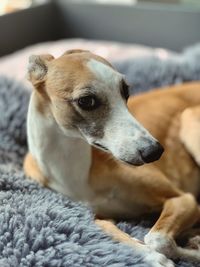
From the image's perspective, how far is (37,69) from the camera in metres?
1.27

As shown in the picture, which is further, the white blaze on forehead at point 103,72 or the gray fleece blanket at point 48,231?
the white blaze on forehead at point 103,72

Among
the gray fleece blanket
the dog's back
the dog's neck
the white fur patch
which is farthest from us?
the dog's back

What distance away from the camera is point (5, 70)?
216cm

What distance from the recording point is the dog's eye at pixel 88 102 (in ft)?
3.83

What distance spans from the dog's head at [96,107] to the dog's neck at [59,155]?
49mm

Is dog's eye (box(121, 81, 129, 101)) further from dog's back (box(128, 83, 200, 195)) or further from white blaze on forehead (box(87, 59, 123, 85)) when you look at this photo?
dog's back (box(128, 83, 200, 195))

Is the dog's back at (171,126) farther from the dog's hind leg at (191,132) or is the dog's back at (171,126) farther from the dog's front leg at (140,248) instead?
the dog's front leg at (140,248)

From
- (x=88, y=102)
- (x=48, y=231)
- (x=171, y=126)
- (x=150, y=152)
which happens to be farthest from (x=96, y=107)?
(x=171, y=126)

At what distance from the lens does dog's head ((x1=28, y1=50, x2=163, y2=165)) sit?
3.70 feet

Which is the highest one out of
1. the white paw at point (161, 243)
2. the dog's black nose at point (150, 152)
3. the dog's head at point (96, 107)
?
the dog's head at point (96, 107)

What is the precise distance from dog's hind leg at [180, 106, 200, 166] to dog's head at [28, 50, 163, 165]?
391 millimetres

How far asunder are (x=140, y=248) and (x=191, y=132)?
500 mm

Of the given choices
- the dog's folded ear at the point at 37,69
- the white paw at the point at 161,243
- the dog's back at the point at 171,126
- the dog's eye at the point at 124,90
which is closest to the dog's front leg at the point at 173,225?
the white paw at the point at 161,243

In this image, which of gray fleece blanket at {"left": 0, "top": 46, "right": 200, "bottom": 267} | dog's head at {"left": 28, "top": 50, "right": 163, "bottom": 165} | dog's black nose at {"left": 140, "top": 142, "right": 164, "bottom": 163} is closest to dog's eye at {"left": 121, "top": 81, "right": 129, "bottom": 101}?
dog's head at {"left": 28, "top": 50, "right": 163, "bottom": 165}
